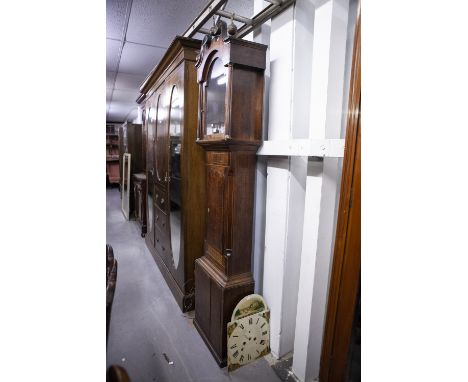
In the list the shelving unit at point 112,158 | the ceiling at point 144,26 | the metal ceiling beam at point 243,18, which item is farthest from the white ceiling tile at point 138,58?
the shelving unit at point 112,158

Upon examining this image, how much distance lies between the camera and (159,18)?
7.53ft

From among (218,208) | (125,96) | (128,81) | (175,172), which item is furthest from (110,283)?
(125,96)

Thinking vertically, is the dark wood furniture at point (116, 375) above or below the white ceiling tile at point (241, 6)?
below

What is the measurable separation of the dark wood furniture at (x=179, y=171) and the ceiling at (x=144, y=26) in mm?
278

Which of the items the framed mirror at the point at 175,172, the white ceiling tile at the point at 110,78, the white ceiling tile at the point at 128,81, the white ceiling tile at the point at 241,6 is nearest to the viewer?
the white ceiling tile at the point at 241,6

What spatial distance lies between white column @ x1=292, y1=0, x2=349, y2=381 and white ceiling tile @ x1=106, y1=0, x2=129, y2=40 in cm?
162

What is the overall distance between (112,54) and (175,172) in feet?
6.84

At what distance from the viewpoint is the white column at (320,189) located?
134 centimetres

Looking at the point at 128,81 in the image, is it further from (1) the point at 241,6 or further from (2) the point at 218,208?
(2) the point at 218,208

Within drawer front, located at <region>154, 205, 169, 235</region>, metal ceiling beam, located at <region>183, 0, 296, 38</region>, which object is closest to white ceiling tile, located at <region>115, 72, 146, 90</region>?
drawer front, located at <region>154, 205, 169, 235</region>

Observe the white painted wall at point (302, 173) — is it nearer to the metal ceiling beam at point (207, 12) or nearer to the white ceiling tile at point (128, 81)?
the metal ceiling beam at point (207, 12)
